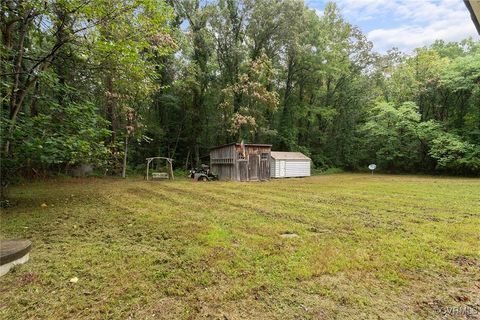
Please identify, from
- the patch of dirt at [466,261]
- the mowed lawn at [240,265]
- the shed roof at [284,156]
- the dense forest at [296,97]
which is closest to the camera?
the mowed lawn at [240,265]

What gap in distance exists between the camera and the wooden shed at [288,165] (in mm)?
16609

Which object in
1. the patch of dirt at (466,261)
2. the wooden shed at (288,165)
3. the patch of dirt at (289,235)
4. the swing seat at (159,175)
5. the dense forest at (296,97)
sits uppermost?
the dense forest at (296,97)

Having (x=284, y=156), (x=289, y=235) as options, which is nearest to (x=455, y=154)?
(x=284, y=156)

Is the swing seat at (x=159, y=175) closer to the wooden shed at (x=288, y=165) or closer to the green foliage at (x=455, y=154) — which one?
the wooden shed at (x=288, y=165)

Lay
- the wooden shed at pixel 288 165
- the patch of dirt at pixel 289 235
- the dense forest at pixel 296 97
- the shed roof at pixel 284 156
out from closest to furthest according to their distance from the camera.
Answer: the patch of dirt at pixel 289 235 < the dense forest at pixel 296 97 < the wooden shed at pixel 288 165 < the shed roof at pixel 284 156

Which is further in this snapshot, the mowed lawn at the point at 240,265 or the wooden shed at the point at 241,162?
the wooden shed at the point at 241,162

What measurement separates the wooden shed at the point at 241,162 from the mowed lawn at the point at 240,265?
809 centimetres

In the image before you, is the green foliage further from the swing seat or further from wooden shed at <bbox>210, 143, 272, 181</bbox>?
the swing seat

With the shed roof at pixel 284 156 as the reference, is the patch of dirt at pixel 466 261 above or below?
below

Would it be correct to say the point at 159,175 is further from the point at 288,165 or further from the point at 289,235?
the point at 289,235

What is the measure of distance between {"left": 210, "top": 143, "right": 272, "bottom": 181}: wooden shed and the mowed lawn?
8.09 m

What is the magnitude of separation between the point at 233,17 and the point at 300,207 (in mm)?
15474

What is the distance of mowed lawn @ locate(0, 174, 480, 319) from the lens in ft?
6.99

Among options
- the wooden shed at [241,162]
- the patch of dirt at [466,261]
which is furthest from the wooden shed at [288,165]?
the patch of dirt at [466,261]
